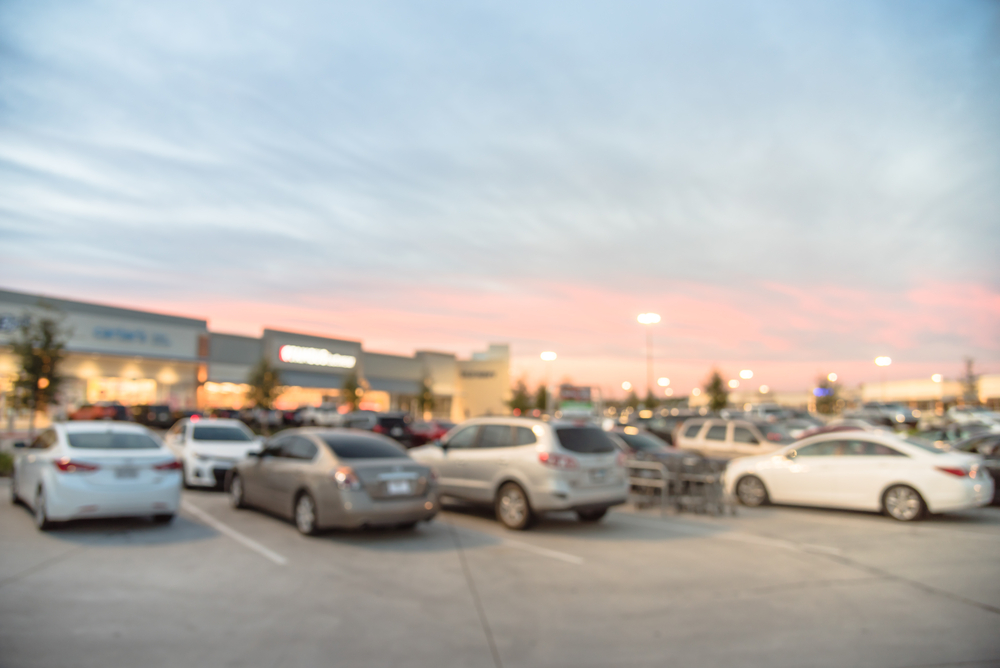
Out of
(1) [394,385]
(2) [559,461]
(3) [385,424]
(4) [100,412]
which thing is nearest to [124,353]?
(4) [100,412]

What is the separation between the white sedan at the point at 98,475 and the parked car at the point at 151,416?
28.8m

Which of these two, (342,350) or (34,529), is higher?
(342,350)

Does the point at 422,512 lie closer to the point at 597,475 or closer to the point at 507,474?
the point at 507,474

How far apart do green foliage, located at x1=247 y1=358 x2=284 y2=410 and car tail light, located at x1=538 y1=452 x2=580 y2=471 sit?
133 ft

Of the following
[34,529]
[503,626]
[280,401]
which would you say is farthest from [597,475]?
[280,401]

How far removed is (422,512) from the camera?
32.7 ft

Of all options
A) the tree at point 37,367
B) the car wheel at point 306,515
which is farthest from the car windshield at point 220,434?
the tree at point 37,367

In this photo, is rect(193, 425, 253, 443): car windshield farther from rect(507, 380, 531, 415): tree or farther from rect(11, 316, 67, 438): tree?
rect(507, 380, 531, 415): tree

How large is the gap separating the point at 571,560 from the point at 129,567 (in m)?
5.11

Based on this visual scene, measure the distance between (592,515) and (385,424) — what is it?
19746 mm

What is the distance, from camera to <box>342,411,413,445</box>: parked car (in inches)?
1203

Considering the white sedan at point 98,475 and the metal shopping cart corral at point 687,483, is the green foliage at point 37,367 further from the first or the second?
the metal shopping cart corral at point 687,483

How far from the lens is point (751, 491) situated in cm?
1412

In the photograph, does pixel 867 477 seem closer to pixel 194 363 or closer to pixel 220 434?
pixel 220 434
